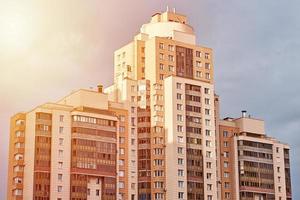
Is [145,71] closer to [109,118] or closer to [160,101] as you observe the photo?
[160,101]

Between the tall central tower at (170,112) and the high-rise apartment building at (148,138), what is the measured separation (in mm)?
219

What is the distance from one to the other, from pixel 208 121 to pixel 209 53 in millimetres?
18016

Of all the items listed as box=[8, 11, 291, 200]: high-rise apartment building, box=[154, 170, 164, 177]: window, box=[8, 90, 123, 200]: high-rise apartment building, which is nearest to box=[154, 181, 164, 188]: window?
box=[8, 11, 291, 200]: high-rise apartment building

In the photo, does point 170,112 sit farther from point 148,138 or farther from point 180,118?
point 148,138

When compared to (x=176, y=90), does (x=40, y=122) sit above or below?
below

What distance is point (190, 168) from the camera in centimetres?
13688

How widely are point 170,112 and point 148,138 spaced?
297 inches

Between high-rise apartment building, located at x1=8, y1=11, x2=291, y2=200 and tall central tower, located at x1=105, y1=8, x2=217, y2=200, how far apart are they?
0.72 feet

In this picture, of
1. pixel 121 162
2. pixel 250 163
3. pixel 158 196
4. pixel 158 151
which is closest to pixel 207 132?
pixel 158 151

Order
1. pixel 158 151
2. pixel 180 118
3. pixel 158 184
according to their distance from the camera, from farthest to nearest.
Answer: pixel 180 118 < pixel 158 151 < pixel 158 184

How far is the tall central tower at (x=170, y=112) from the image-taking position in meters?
136

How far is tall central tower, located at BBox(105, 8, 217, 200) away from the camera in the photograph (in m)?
136

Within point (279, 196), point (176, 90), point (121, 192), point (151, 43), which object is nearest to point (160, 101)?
point (176, 90)

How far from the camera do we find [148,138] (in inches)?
5497
